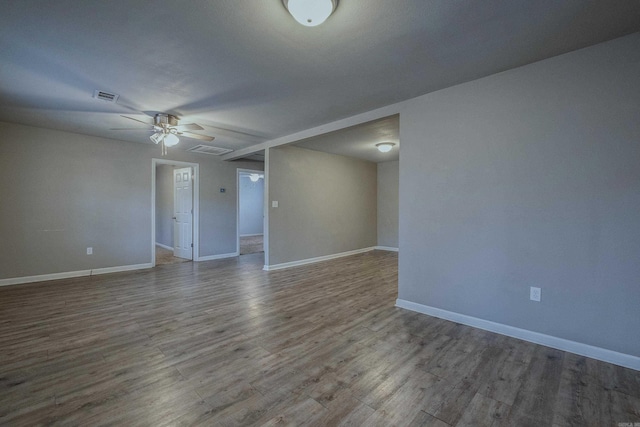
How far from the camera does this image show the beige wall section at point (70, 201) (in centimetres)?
414

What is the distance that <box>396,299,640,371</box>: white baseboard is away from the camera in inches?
79.9

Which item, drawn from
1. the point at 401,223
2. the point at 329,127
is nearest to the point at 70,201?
the point at 329,127

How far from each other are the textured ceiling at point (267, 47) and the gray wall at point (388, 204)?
425 cm

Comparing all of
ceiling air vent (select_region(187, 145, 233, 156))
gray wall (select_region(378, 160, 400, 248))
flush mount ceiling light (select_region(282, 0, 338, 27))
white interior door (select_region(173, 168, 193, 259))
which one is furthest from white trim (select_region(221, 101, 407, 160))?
gray wall (select_region(378, 160, 400, 248))

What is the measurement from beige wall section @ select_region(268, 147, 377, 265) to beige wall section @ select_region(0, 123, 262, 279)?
237 cm

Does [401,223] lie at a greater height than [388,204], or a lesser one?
lesser

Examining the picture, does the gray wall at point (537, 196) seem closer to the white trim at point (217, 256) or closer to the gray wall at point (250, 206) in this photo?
the white trim at point (217, 256)

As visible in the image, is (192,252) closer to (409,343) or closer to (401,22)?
(409,343)

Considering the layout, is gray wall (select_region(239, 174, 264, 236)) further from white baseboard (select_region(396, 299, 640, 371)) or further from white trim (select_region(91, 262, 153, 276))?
white baseboard (select_region(396, 299, 640, 371))

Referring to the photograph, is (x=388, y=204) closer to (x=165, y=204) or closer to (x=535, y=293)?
(x=535, y=293)

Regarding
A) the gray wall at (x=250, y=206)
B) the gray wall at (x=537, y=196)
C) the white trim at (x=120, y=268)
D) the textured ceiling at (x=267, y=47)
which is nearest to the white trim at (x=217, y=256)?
the white trim at (x=120, y=268)

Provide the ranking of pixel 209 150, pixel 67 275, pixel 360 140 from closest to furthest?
pixel 67 275
pixel 360 140
pixel 209 150

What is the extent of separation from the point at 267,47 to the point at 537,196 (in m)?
2.61

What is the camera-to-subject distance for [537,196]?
237 centimetres
